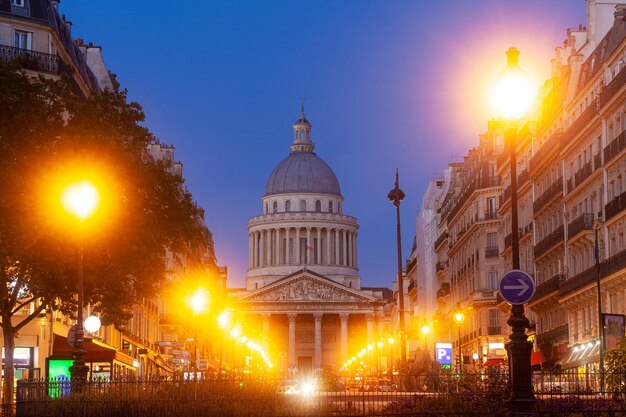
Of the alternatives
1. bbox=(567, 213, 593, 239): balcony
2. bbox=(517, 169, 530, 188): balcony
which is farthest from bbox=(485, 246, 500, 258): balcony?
bbox=(567, 213, 593, 239): balcony

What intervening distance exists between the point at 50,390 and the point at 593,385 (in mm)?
12362

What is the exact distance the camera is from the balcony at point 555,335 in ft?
222

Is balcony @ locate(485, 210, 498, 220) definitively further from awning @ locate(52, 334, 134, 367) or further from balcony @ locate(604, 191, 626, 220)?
balcony @ locate(604, 191, 626, 220)

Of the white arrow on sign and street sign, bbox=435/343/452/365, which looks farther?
street sign, bbox=435/343/452/365

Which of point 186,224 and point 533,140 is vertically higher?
point 533,140

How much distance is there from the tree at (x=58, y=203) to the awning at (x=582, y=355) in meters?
19.6

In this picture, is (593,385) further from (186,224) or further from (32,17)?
(32,17)

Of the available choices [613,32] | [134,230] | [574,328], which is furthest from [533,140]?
[134,230]

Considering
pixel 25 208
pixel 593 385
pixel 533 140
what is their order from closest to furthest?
pixel 593 385
pixel 25 208
pixel 533 140

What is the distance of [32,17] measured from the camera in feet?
183

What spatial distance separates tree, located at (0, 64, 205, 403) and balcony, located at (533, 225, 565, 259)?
25.7 metres

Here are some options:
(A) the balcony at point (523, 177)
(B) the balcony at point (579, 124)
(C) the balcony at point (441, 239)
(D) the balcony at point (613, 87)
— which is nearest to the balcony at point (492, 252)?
(A) the balcony at point (523, 177)

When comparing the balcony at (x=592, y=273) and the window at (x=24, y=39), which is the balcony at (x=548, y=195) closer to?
the balcony at (x=592, y=273)

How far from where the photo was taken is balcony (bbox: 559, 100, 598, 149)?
191 feet
